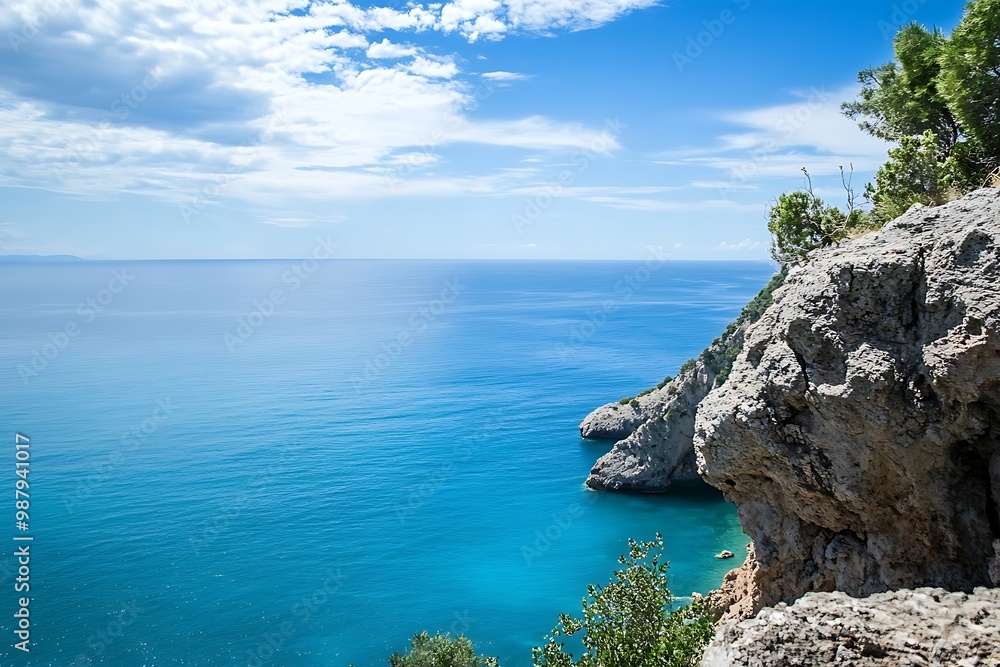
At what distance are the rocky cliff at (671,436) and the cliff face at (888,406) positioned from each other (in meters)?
42.6

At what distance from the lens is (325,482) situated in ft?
217

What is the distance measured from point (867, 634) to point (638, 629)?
6.74 m

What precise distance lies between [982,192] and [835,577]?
8.36 meters

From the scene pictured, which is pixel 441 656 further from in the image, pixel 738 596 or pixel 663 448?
pixel 663 448

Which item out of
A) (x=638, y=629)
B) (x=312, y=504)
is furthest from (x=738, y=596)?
(x=312, y=504)

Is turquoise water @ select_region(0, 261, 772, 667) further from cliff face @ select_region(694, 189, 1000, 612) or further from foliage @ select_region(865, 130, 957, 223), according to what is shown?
foliage @ select_region(865, 130, 957, 223)

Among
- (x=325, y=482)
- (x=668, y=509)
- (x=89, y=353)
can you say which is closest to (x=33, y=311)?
(x=89, y=353)

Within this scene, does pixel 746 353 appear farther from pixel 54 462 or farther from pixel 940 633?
pixel 54 462

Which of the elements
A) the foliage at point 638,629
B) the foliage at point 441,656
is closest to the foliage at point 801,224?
the foliage at point 638,629

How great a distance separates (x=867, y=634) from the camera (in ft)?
29.7

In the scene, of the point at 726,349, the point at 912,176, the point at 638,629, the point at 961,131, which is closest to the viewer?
the point at 638,629

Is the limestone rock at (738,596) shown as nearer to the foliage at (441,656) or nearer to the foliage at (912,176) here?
the foliage at (912,176)

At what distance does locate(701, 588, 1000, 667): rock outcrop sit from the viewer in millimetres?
8633

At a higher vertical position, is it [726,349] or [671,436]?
[726,349]
